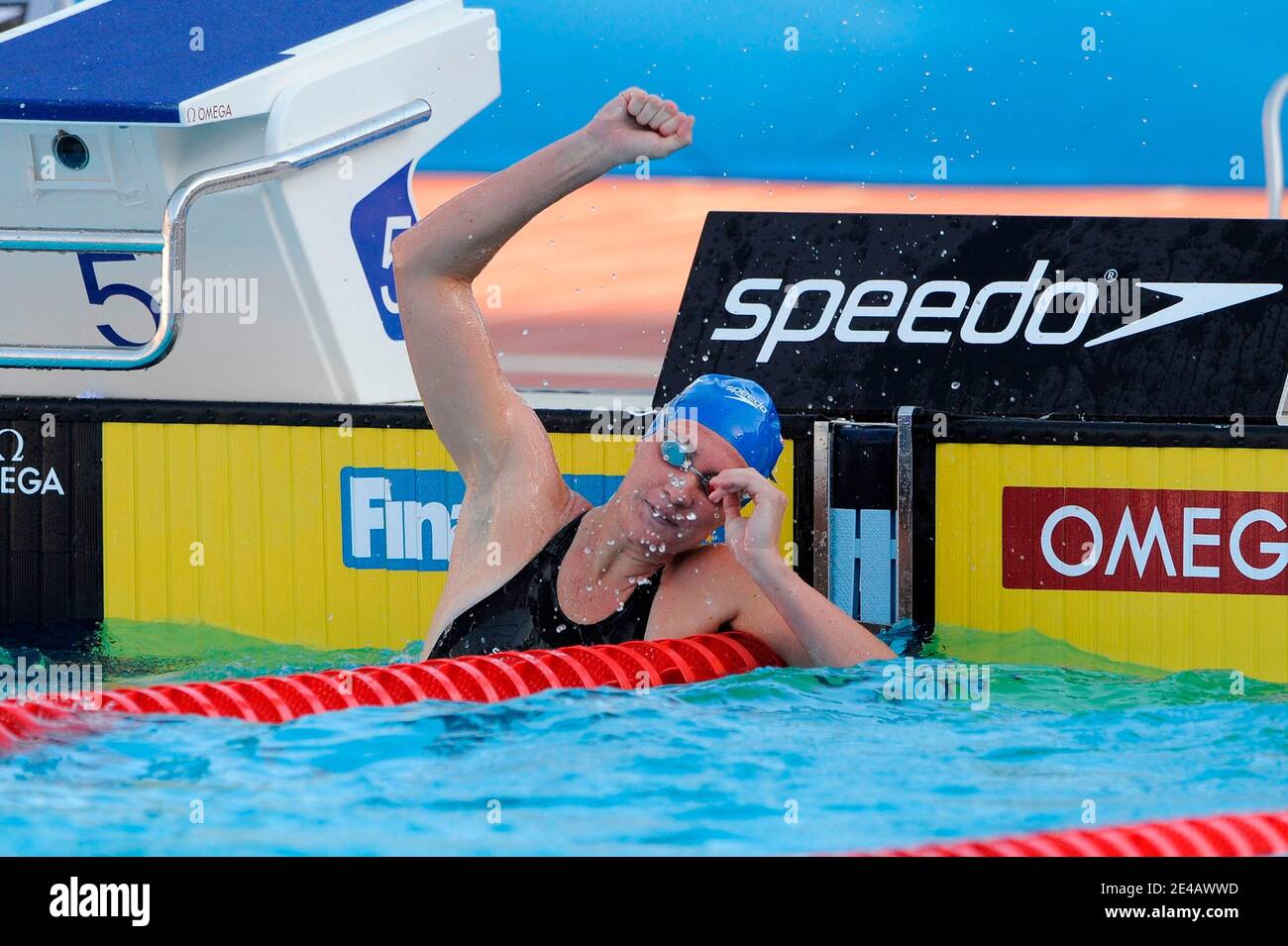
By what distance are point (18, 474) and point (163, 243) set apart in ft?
2.69

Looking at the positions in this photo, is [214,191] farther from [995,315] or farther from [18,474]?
[995,315]

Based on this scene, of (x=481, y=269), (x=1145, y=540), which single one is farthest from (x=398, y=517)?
(x=1145, y=540)

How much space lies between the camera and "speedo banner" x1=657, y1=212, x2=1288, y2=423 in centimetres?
387

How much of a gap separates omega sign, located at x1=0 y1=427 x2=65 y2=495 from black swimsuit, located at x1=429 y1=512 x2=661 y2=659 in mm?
1635

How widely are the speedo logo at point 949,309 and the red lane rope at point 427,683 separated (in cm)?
127

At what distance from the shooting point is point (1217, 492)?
3633 millimetres

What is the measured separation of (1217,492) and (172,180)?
259 centimetres

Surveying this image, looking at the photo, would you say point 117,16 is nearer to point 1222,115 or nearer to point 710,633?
point 710,633

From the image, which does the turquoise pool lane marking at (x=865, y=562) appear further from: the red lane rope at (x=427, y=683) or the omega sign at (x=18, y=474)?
the omega sign at (x=18, y=474)

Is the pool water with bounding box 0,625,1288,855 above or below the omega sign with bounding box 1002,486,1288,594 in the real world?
below

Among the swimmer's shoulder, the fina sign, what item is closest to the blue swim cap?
the swimmer's shoulder

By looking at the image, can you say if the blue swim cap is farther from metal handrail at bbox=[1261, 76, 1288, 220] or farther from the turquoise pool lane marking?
metal handrail at bbox=[1261, 76, 1288, 220]
